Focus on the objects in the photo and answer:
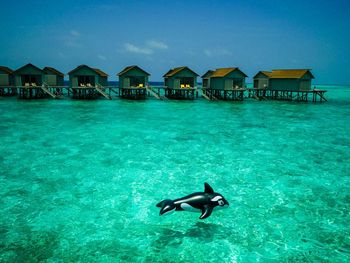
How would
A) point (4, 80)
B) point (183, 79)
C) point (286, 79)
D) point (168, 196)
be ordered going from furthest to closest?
point (183, 79) → point (286, 79) → point (4, 80) → point (168, 196)

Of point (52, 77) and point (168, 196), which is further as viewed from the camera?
point (52, 77)

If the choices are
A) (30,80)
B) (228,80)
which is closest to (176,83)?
(228,80)

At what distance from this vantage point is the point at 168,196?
31.6ft

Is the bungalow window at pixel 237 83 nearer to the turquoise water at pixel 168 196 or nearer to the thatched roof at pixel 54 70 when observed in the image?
the turquoise water at pixel 168 196

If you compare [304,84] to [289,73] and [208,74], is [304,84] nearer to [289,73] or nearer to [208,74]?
[289,73]

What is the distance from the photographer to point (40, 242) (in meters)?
6.75

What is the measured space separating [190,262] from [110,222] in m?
2.74

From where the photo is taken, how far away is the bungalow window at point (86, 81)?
43.0 m

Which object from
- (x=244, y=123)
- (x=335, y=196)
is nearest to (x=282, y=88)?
(x=244, y=123)

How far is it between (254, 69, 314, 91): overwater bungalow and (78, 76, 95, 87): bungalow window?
101 feet

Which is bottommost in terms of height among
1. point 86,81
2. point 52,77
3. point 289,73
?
point 86,81

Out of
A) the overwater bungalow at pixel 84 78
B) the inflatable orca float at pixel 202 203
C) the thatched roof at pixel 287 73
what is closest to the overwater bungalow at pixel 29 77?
the overwater bungalow at pixel 84 78

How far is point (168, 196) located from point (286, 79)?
142 ft

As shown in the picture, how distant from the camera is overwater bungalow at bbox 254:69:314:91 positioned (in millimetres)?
45094
